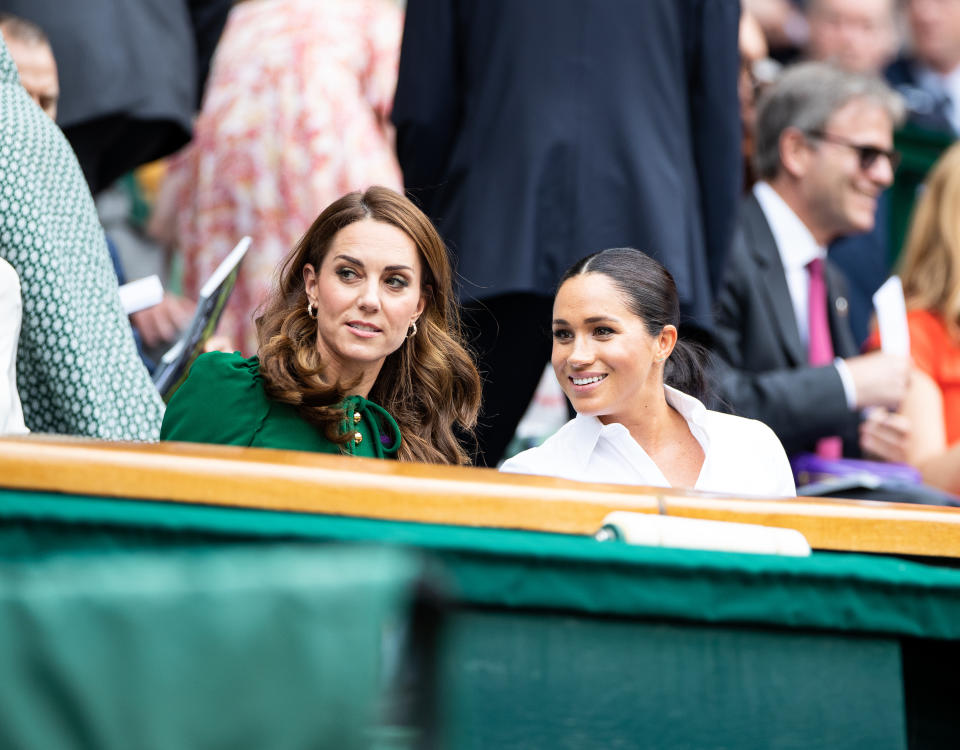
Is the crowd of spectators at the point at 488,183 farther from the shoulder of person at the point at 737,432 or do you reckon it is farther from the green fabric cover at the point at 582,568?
the green fabric cover at the point at 582,568

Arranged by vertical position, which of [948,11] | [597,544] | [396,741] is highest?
[396,741]

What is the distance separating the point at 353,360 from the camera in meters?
2.83

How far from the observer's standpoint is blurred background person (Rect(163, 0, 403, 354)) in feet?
14.1

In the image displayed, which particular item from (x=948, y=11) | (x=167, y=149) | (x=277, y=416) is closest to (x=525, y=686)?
(x=277, y=416)

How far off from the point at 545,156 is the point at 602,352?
3.07ft

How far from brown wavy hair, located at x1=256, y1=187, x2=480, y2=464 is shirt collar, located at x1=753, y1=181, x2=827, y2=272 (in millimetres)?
1808

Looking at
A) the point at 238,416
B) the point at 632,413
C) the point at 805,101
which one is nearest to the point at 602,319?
the point at 632,413

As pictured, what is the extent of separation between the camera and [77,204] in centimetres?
274

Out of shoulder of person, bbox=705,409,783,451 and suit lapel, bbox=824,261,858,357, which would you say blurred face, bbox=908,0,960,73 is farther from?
shoulder of person, bbox=705,409,783,451

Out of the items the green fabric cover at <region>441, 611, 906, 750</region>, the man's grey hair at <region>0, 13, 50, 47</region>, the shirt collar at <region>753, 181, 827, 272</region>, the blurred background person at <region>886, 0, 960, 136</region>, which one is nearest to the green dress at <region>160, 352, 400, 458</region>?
the green fabric cover at <region>441, 611, 906, 750</region>

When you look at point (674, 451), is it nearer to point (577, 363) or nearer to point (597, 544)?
point (577, 363)

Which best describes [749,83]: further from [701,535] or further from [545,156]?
[701,535]

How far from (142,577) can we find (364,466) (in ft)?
2.73

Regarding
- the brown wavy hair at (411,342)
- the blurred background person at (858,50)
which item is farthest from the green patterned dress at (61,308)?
the blurred background person at (858,50)
